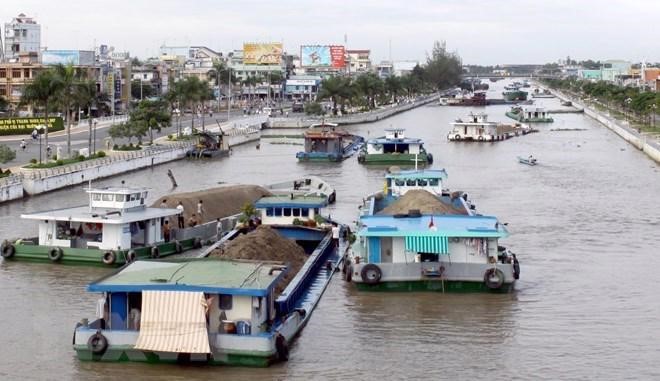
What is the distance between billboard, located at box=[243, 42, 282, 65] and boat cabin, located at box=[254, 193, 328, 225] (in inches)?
5461

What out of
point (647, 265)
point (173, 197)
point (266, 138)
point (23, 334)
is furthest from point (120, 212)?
point (266, 138)

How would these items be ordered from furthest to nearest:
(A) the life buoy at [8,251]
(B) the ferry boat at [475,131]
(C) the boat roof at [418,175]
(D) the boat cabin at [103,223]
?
(B) the ferry boat at [475,131] < (C) the boat roof at [418,175] < (A) the life buoy at [8,251] < (D) the boat cabin at [103,223]

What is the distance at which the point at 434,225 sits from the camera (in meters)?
24.8

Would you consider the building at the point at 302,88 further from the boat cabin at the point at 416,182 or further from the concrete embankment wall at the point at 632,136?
the boat cabin at the point at 416,182

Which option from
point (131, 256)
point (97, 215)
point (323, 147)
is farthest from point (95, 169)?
point (131, 256)

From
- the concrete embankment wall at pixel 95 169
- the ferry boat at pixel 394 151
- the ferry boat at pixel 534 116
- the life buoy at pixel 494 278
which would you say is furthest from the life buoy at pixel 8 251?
the ferry boat at pixel 534 116

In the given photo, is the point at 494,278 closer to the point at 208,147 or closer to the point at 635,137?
the point at 208,147

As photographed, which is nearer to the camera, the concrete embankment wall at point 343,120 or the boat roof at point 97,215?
the boat roof at point 97,215

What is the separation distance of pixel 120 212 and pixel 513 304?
10.4 metres

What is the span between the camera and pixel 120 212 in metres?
27.8

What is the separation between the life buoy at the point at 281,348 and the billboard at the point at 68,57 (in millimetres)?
90409

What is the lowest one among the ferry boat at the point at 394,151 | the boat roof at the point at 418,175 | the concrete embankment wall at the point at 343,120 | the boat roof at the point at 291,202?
the boat roof at the point at 291,202

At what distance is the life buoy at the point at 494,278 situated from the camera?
24.0 metres

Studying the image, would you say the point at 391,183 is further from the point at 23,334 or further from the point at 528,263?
the point at 23,334
